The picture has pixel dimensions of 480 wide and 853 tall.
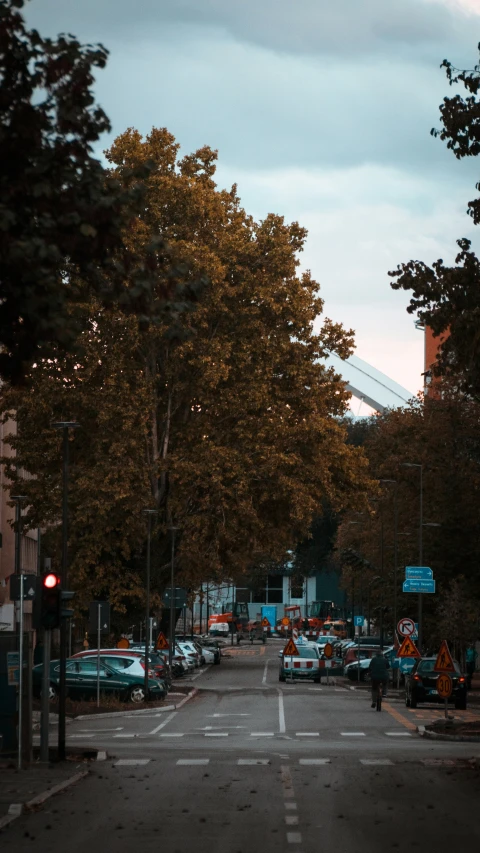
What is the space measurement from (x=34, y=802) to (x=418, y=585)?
42.3m

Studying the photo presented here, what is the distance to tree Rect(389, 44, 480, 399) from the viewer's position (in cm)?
2419

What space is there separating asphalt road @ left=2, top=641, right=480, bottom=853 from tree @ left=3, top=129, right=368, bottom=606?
46.8 feet

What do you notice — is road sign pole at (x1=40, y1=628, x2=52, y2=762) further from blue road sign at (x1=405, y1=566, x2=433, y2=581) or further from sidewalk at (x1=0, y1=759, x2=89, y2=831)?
blue road sign at (x1=405, y1=566, x2=433, y2=581)

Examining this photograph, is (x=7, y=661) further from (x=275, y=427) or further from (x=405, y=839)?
(x=275, y=427)

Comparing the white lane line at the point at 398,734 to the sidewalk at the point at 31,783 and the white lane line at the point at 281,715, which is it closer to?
the white lane line at the point at 281,715

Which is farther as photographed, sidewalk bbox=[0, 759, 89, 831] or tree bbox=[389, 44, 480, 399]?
tree bbox=[389, 44, 480, 399]

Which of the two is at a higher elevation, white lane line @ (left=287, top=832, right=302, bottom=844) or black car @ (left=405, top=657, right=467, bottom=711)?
white lane line @ (left=287, top=832, right=302, bottom=844)

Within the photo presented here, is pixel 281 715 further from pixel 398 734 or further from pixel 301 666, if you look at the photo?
pixel 301 666

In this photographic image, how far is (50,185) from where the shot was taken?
11.9 meters

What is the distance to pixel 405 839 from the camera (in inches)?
555

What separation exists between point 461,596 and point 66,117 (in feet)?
161

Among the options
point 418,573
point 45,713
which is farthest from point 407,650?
point 45,713

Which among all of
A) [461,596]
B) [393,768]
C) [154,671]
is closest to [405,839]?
[393,768]

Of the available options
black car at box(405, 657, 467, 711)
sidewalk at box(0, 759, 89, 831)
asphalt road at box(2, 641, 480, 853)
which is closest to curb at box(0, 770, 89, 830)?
sidewalk at box(0, 759, 89, 831)
